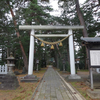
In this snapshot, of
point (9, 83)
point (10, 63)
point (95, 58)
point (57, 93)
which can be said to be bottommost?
point (57, 93)

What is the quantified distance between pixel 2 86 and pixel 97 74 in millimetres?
5857

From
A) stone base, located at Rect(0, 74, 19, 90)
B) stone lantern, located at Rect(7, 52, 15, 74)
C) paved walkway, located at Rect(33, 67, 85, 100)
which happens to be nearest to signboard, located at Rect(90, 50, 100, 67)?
paved walkway, located at Rect(33, 67, 85, 100)

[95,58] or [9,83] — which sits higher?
[95,58]

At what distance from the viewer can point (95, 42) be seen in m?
5.37

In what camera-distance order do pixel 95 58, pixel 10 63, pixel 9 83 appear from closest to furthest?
pixel 95 58
pixel 9 83
pixel 10 63

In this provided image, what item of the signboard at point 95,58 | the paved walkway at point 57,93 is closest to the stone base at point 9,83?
the paved walkway at point 57,93

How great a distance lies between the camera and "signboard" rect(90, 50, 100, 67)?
479 cm

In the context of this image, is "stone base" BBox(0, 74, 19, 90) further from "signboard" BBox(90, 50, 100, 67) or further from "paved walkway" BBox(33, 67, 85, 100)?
"signboard" BBox(90, 50, 100, 67)

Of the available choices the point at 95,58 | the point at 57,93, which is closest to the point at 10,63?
the point at 57,93

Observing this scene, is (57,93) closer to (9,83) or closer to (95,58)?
(95,58)

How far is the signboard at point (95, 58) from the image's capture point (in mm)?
4785

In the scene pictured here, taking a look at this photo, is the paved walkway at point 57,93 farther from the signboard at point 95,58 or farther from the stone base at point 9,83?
the signboard at point 95,58

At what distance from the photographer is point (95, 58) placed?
4.86 meters

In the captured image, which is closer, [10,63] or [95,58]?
[95,58]
